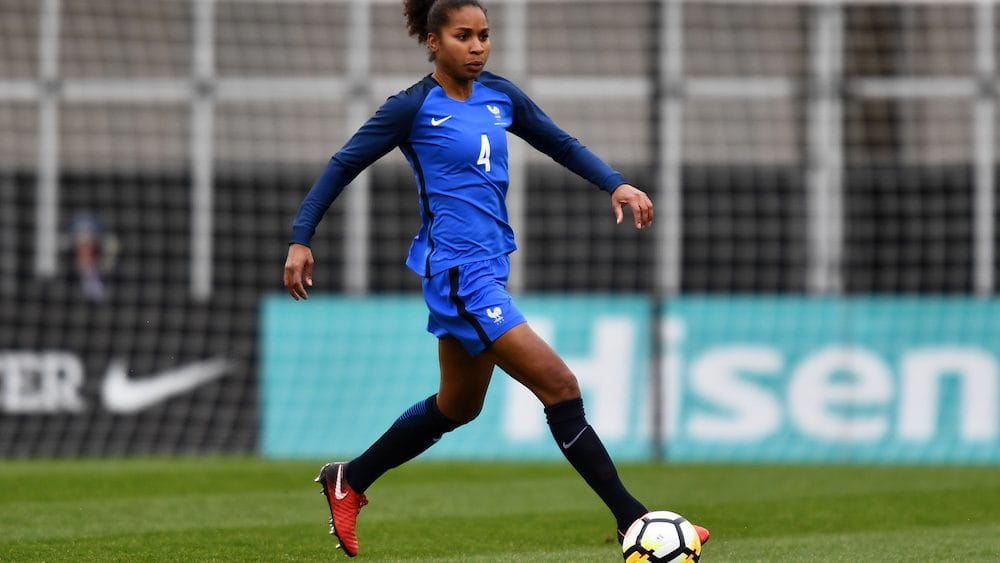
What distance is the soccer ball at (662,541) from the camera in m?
5.77

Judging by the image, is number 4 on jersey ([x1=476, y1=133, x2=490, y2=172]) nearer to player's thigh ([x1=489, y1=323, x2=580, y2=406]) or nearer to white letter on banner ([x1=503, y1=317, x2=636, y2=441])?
player's thigh ([x1=489, y1=323, x2=580, y2=406])

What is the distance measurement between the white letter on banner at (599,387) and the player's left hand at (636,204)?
5.89 m

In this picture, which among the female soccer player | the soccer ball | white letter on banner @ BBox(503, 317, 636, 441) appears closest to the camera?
the soccer ball

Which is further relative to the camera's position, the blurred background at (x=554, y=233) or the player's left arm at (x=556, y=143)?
the blurred background at (x=554, y=233)

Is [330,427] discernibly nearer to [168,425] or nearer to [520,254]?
[168,425]

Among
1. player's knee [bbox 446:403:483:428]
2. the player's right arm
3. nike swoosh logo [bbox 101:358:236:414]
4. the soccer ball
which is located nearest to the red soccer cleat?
player's knee [bbox 446:403:483:428]

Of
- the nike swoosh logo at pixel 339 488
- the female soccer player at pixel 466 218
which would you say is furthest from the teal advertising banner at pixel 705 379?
the female soccer player at pixel 466 218

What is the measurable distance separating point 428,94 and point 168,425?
265 inches

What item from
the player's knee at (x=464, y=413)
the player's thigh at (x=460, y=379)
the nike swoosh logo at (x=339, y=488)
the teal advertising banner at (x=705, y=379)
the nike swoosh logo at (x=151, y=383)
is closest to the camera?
the player's thigh at (x=460, y=379)

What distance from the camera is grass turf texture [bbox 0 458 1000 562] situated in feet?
22.5

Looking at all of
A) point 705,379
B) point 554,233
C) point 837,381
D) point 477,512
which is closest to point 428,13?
point 477,512

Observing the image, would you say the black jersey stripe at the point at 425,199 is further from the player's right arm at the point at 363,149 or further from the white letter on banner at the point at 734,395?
the white letter on banner at the point at 734,395

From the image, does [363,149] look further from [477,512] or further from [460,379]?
[477,512]

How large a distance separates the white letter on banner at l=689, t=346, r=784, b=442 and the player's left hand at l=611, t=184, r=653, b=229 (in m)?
6.07
